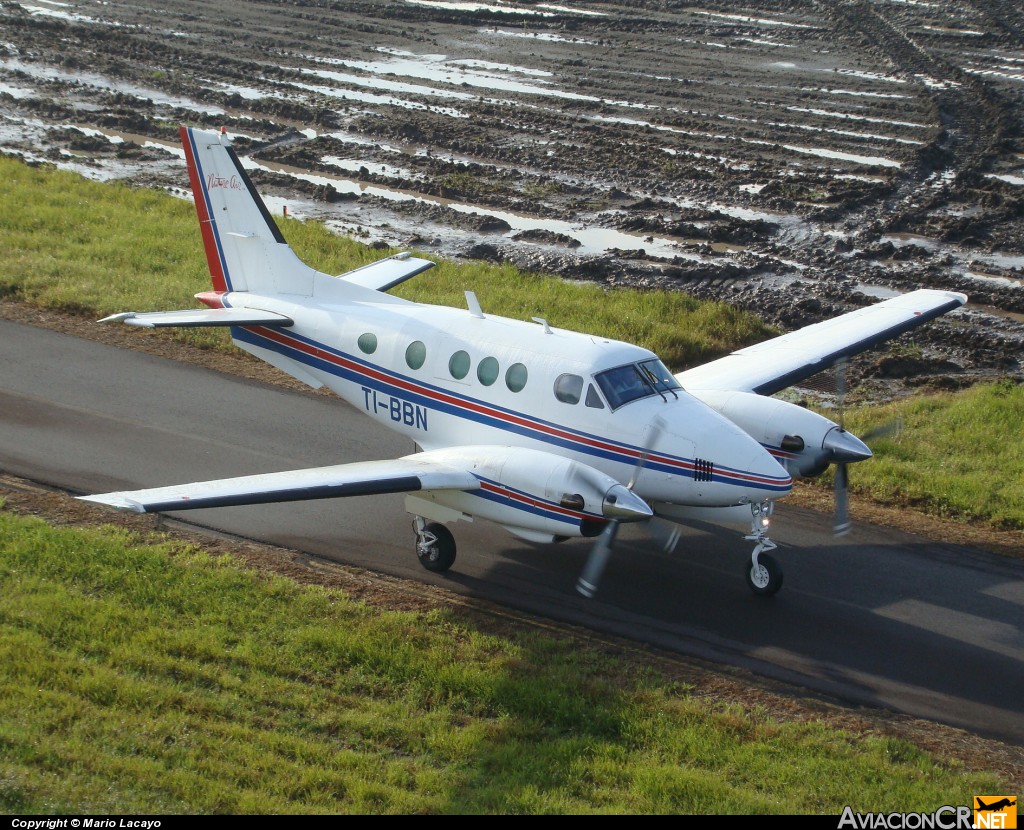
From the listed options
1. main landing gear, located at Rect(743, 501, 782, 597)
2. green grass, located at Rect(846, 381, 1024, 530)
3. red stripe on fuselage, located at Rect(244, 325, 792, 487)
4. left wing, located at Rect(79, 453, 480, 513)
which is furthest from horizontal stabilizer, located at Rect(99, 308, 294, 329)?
green grass, located at Rect(846, 381, 1024, 530)

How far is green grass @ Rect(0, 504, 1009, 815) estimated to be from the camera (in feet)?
33.6

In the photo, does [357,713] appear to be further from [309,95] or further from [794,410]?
[309,95]

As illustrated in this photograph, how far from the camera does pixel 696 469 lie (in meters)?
14.0

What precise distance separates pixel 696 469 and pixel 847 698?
3289mm

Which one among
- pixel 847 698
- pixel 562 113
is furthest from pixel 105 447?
pixel 562 113

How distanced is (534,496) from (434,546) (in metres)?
2.18

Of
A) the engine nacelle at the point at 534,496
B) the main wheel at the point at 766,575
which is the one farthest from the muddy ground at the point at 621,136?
the main wheel at the point at 766,575

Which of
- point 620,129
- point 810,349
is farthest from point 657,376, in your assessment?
point 620,129

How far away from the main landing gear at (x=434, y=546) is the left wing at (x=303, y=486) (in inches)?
39.1

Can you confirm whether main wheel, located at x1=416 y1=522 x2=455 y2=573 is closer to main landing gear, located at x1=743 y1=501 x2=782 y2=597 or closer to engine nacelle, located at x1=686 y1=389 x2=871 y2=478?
main landing gear, located at x1=743 y1=501 x2=782 y2=597

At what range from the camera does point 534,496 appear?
13.4 meters

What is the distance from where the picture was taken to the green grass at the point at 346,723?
33.6 ft

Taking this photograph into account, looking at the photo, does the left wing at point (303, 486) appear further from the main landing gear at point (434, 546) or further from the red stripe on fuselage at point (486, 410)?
the red stripe on fuselage at point (486, 410)

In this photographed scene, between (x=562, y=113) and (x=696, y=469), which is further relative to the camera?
(x=562, y=113)
